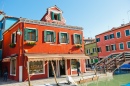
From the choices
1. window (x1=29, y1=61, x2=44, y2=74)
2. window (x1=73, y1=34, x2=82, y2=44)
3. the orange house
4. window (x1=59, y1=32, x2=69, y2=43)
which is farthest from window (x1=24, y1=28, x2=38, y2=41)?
window (x1=73, y1=34, x2=82, y2=44)

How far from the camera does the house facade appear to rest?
92.5 ft

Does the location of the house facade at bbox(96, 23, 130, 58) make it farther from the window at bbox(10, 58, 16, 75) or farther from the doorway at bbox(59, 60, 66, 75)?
the window at bbox(10, 58, 16, 75)

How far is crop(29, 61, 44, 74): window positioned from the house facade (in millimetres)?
19099

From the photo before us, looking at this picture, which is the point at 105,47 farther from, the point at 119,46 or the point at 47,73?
the point at 47,73

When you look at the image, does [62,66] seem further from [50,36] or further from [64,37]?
[50,36]

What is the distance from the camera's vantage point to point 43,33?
17031 millimetres

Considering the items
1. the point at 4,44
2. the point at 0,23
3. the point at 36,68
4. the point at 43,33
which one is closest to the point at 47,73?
the point at 36,68

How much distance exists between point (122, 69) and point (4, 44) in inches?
839

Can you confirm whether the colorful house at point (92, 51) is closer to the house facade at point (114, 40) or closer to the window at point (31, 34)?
the house facade at point (114, 40)

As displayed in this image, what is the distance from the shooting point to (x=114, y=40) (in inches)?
1219

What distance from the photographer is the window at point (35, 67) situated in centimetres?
1565

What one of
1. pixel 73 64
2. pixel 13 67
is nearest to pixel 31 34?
pixel 13 67

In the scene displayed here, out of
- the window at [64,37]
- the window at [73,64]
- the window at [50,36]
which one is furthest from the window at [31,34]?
the window at [73,64]

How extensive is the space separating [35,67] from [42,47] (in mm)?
2476
